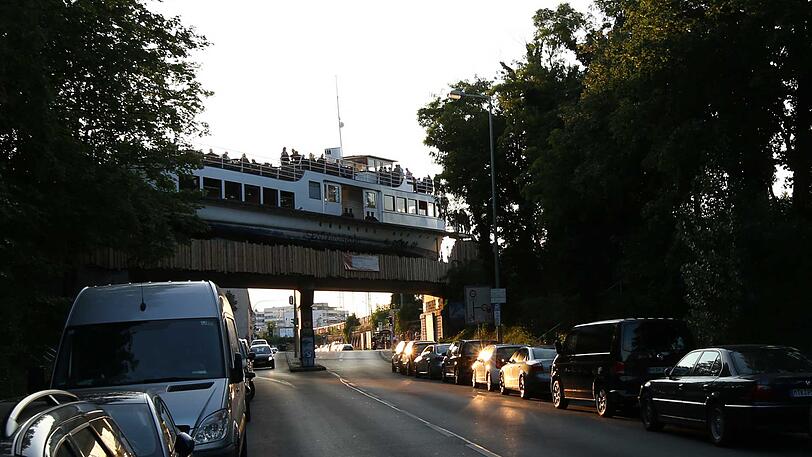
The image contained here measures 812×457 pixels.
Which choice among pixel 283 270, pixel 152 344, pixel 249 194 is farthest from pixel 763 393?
pixel 249 194

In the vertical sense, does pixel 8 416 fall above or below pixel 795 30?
below

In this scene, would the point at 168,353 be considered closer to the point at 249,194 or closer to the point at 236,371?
the point at 236,371

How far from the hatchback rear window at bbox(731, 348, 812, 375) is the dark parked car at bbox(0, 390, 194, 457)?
366 inches

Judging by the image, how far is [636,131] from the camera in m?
24.2

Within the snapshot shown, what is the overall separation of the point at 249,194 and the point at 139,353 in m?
40.2

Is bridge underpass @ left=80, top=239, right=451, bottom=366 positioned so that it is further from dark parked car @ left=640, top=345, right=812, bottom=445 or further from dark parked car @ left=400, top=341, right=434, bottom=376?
dark parked car @ left=640, top=345, right=812, bottom=445

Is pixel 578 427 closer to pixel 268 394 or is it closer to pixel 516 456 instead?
pixel 516 456

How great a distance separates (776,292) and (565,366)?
204 inches

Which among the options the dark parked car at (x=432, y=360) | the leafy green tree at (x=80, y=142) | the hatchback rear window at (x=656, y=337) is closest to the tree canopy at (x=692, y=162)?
the hatchback rear window at (x=656, y=337)

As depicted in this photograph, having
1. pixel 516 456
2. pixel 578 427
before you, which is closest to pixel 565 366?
pixel 578 427

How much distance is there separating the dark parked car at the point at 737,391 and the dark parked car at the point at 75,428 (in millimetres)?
8826

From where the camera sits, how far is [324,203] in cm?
5444

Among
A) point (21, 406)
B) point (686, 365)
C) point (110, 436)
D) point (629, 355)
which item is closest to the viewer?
point (21, 406)

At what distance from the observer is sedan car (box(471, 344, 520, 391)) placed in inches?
1113
